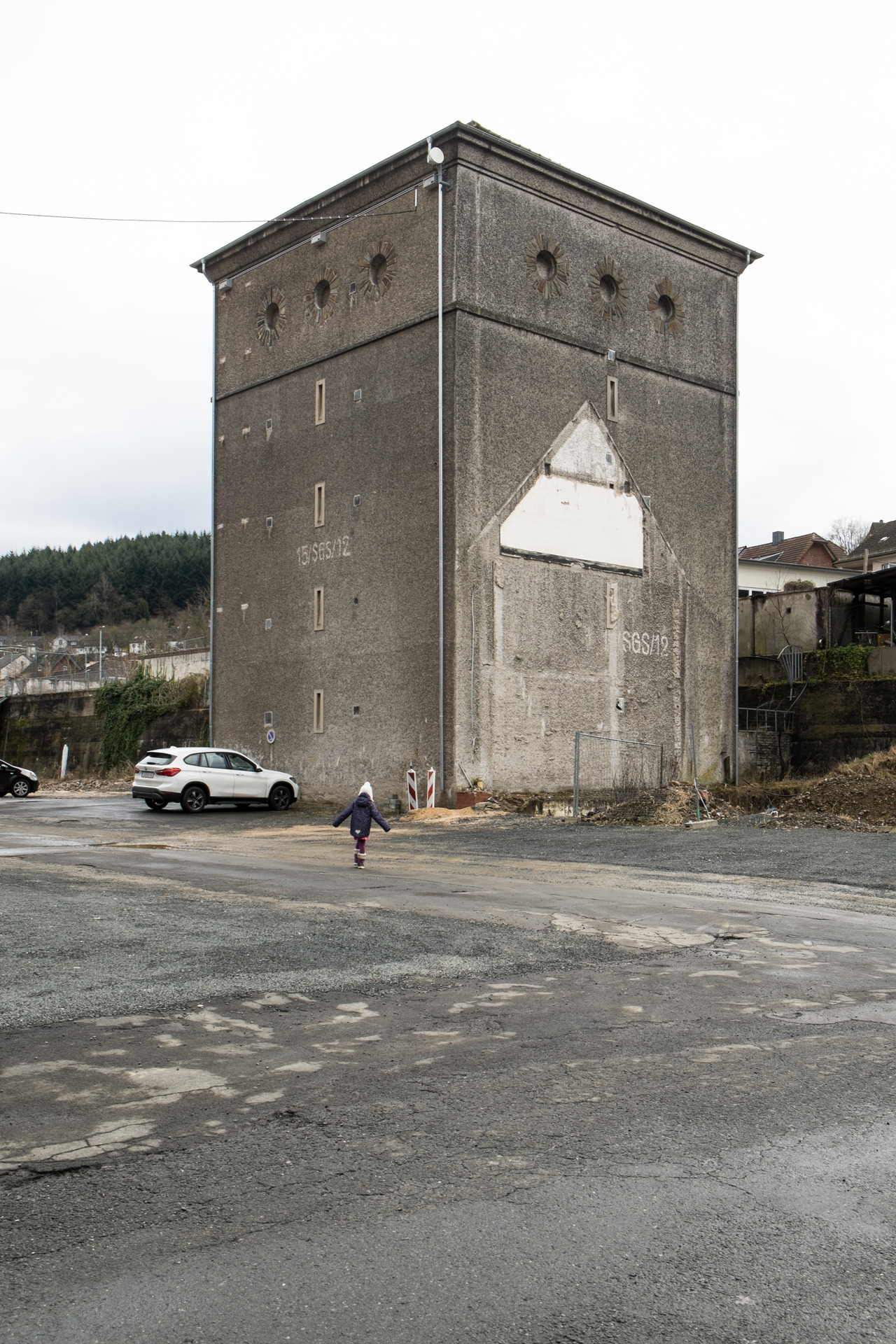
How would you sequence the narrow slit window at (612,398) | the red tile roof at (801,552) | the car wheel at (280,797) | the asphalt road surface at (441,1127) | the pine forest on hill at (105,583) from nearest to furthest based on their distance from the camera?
the asphalt road surface at (441,1127), the car wheel at (280,797), the narrow slit window at (612,398), the red tile roof at (801,552), the pine forest on hill at (105,583)

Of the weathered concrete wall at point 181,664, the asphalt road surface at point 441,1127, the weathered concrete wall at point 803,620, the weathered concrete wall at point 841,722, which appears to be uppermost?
the weathered concrete wall at point 803,620

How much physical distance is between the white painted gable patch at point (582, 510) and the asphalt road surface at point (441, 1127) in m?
19.3

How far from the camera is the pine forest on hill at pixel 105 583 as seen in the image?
133m

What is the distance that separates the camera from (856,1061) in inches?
243

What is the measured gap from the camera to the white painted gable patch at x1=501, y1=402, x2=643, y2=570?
29922mm

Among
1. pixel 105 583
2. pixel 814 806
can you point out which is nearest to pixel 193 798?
pixel 814 806

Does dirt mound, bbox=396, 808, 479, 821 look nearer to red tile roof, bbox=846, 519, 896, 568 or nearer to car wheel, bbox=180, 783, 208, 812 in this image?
car wheel, bbox=180, 783, 208, 812

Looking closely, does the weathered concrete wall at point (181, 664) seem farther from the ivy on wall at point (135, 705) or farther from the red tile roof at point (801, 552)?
the red tile roof at point (801, 552)

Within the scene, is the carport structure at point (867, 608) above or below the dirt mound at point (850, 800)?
above

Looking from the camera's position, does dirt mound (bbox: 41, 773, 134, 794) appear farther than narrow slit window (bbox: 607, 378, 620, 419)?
Yes

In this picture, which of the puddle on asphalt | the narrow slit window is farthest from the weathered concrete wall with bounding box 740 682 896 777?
the puddle on asphalt

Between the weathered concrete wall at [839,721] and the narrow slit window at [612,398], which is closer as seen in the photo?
the narrow slit window at [612,398]

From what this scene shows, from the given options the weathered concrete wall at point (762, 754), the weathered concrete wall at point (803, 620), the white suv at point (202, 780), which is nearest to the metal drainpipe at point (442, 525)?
the white suv at point (202, 780)

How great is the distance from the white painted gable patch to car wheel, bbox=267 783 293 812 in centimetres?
808
